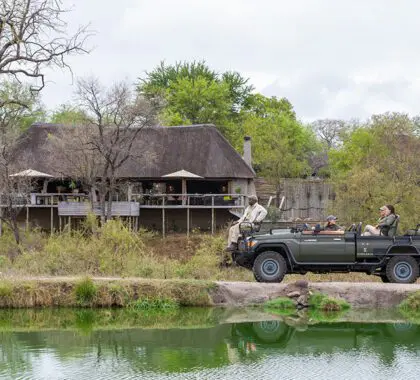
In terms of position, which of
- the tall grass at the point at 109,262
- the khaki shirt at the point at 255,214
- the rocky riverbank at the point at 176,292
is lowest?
the rocky riverbank at the point at 176,292

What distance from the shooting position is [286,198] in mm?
46250

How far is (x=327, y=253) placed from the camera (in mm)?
17031

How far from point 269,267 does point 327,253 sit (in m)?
1.43

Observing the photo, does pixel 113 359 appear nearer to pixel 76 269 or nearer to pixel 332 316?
pixel 332 316

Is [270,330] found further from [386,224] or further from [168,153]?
[168,153]

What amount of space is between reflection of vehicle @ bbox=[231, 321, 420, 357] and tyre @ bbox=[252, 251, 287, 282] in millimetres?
1857

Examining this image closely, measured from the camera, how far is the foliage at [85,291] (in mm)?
16922

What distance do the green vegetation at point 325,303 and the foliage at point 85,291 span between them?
16.3 ft

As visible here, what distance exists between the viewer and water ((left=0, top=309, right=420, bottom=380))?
11.8 meters

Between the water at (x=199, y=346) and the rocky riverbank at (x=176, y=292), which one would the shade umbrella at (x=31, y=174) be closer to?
the rocky riverbank at (x=176, y=292)

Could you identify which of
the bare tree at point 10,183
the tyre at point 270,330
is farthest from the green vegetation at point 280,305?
the bare tree at point 10,183

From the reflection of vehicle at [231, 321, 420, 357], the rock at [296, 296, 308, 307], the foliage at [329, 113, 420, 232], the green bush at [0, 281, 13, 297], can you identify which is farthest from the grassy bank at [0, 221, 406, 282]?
the foliage at [329, 113, 420, 232]

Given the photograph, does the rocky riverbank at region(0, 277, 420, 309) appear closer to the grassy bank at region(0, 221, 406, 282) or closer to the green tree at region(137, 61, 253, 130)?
the grassy bank at region(0, 221, 406, 282)

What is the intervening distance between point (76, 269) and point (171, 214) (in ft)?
74.4
